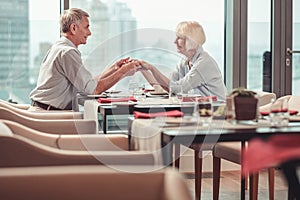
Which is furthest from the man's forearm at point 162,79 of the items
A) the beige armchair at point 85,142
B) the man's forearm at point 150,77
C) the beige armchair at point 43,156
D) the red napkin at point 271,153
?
the red napkin at point 271,153

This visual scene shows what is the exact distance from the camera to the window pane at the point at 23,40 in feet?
17.8

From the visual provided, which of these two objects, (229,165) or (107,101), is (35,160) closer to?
(107,101)

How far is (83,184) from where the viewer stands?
179 centimetres

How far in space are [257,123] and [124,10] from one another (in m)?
3.35

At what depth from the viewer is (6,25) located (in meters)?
5.44

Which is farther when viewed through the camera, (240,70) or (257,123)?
(240,70)

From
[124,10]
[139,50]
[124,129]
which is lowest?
[124,129]

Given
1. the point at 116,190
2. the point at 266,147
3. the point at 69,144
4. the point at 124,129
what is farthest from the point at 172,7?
the point at 266,147

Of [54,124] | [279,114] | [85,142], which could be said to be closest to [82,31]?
[54,124]

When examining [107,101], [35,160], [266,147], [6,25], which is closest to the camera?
[266,147]

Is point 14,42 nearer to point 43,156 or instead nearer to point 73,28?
point 73,28

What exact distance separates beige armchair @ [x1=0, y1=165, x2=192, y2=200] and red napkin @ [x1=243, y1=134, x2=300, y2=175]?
420 millimetres

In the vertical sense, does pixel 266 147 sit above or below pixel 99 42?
below

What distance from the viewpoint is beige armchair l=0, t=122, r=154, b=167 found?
227 cm
